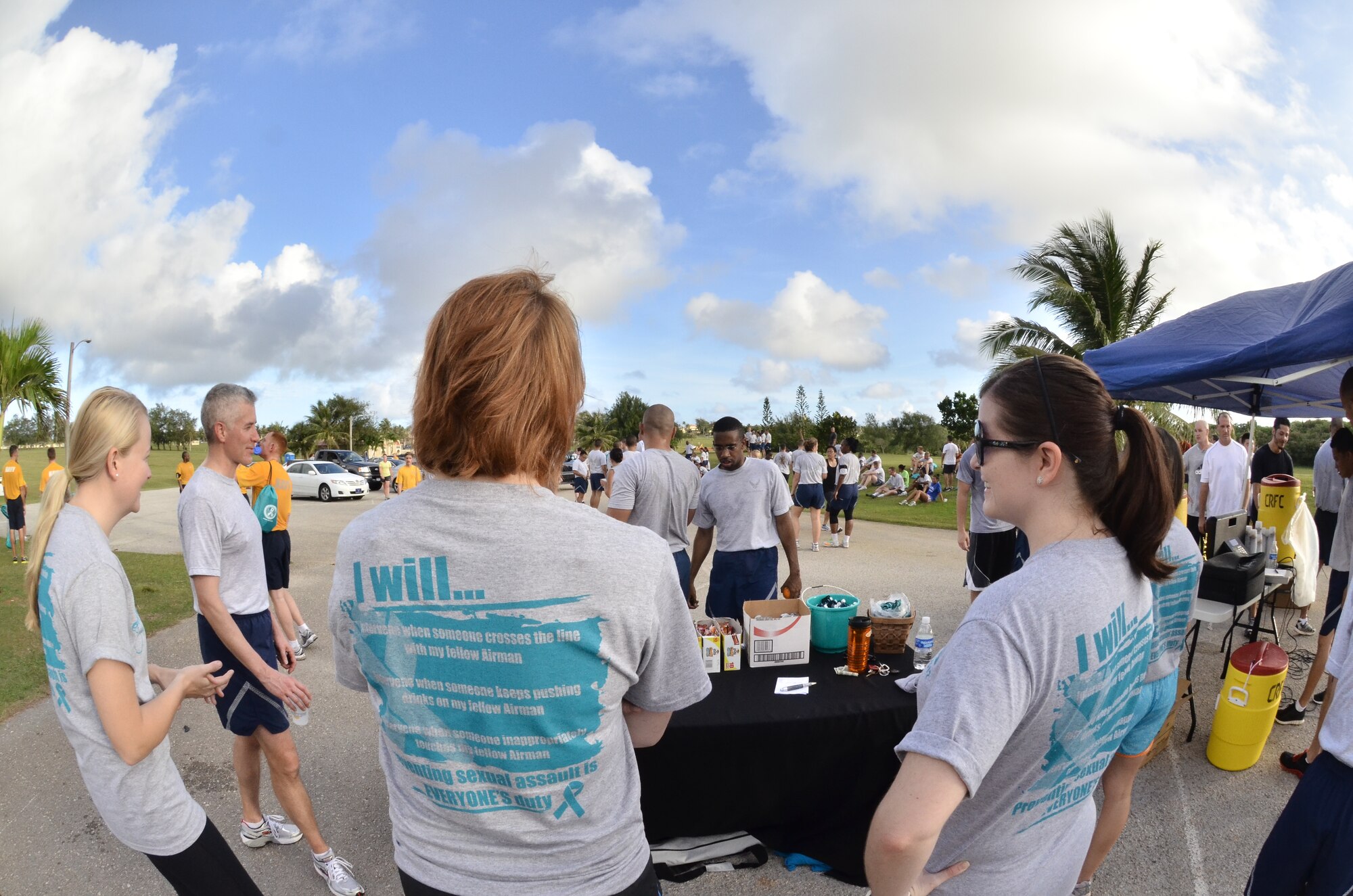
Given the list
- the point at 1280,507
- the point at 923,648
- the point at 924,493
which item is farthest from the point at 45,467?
the point at 924,493

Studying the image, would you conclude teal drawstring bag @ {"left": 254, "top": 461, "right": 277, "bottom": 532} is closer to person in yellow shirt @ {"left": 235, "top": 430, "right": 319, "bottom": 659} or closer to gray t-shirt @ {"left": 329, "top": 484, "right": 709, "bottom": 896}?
person in yellow shirt @ {"left": 235, "top": 430, "right": 319, "bottom": 659}

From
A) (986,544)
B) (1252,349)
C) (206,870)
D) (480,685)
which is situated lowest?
(206,870)

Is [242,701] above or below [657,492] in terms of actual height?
below

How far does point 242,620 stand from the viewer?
3055mm

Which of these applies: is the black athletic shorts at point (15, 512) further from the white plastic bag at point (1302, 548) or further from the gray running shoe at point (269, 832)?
the white plastic bag at point (1302, 548)

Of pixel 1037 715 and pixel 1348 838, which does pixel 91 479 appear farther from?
pixel 1348 838

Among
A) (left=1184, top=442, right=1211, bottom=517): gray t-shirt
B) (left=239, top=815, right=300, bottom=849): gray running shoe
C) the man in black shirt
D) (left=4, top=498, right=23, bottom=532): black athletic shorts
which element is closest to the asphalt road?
(left=239, top=815, right=300, bottom=849): gray running shoe

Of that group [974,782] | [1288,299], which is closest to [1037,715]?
[974,782]

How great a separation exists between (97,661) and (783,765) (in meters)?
2.46

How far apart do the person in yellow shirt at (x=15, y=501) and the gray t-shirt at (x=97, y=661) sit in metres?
11.6

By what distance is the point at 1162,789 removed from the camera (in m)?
3.82

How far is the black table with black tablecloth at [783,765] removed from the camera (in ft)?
9.75

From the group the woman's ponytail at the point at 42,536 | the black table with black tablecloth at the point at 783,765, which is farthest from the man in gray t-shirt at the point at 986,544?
the woman's ponytail at the point at 42,536

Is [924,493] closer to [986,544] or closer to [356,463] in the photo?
[986,544]
